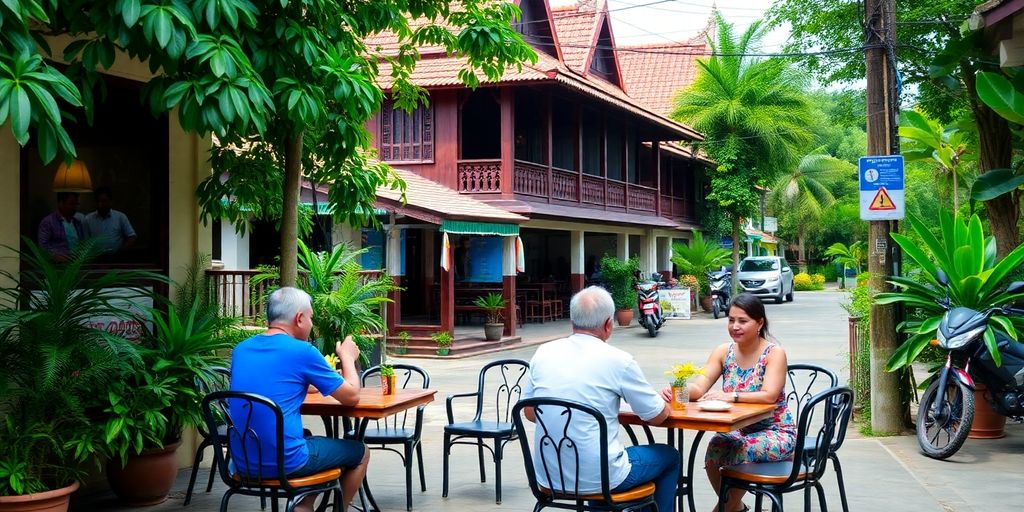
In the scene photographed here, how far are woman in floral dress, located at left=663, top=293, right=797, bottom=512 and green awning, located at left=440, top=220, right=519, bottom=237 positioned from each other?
12175mm

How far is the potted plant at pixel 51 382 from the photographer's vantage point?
17.4 ft

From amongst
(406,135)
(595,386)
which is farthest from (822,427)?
(406,135)

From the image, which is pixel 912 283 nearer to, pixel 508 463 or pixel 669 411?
pixel 508 463

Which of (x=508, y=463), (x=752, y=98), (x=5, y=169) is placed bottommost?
(x=508, y=463)

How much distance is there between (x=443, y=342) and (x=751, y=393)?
40.6 feet

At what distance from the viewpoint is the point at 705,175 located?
3500cm

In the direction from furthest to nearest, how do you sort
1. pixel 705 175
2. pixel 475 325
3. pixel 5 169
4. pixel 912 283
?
pixel 705 175 < pixel 475 325 < pixel 912 283 < pixel 5 169

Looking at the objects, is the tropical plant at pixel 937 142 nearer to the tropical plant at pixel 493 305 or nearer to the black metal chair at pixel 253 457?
the tropical plant at pixel 493 305

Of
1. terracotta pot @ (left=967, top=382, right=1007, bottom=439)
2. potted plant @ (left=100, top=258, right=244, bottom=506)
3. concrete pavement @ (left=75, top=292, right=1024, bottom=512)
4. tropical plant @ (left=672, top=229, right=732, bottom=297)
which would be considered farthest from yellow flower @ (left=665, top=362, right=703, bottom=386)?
tropical plant @ (left=672, top=229, right=732, bottom=297)

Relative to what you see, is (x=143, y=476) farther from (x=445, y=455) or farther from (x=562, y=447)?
(x=562, y=447)

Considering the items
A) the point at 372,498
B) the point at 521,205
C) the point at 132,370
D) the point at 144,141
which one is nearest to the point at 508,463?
the point at 372,498

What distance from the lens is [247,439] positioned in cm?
498

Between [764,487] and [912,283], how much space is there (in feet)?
14.3

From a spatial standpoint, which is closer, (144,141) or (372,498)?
(372,498)
